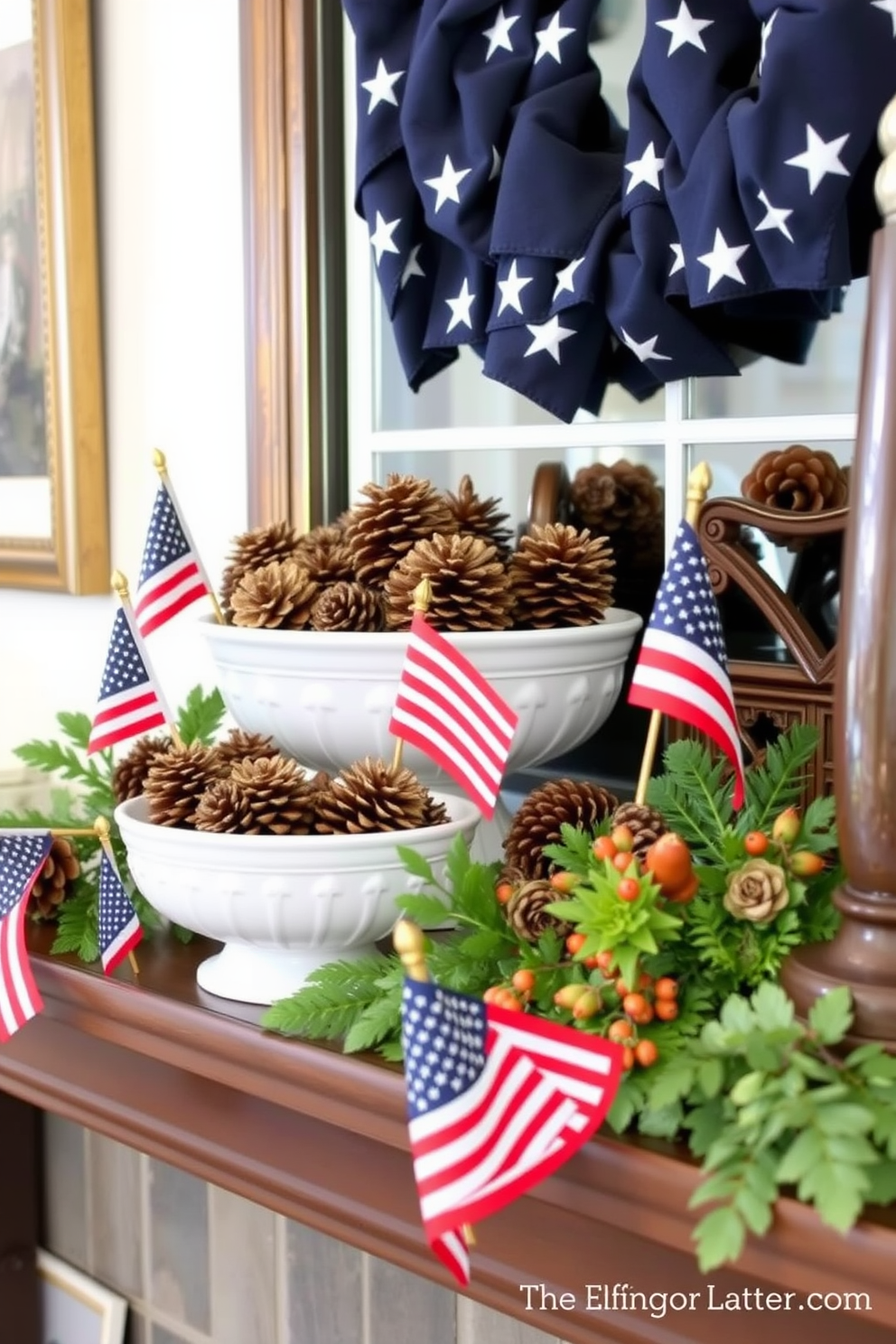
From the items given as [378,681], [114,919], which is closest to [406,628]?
[378,681]

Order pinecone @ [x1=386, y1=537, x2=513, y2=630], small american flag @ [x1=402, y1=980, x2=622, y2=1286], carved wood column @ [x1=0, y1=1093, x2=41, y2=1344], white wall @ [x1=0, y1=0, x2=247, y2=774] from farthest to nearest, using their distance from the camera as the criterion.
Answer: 1. carved wood column @ [x1=0, y1=1093, x2=41, y2=1344]
2. white wall @ [x1=0, y1=0, x2=247, y2=774]
3. pinecone @ [x1=386, y1=537, x2=513, y2=630]
4. small american flag @ [x1=402, y1=980, x2=622, y2=1286]

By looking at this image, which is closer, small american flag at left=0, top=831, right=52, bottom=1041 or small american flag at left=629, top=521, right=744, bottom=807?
small american flag at left=629, top=521, right=744, bottom=807

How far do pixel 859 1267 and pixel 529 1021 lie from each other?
151 mm

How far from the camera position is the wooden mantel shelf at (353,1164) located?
20.5 inches

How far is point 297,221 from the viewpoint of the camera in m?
1.06

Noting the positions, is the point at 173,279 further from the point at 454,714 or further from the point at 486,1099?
the point at 486,1099

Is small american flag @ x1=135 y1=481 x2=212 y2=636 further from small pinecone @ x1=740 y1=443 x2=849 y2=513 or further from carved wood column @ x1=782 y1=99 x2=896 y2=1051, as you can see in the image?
carved wood column @ x1=782 y1=99 x2=896 y2=1051

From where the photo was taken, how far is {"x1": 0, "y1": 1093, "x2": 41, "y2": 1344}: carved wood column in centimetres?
127

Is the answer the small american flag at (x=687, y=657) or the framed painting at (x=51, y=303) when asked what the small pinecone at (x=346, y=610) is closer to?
the small american flag at (x=687, y=657)

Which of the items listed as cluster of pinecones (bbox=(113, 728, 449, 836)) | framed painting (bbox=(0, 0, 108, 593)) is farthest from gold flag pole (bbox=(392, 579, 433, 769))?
framed painting (bbox=(0, 0, 108, 593))

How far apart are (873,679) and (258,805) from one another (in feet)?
1.05

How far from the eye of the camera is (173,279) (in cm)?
122

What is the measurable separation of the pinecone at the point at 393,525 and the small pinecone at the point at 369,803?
134 mm

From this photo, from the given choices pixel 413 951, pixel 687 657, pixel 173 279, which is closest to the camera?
pixel 413 951
